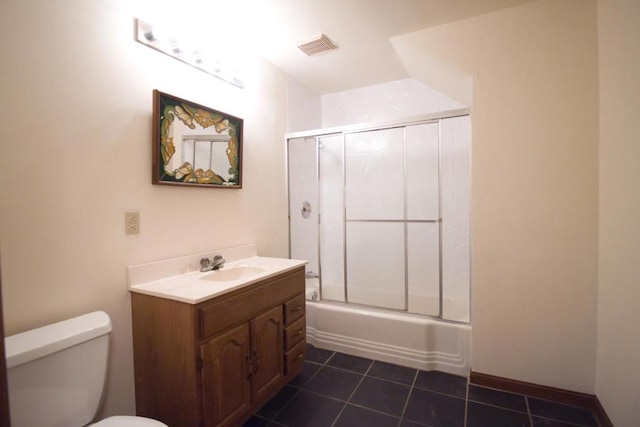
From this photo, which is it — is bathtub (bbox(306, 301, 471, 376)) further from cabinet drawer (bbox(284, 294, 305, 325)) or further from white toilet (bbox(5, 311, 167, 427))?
white toilet (bbox(5, 311, 167, 427))

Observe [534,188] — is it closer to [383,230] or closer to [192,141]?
[383,230]

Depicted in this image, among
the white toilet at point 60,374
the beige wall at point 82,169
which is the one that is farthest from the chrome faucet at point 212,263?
the white toilet at point 60,374

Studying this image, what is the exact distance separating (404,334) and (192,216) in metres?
1.69

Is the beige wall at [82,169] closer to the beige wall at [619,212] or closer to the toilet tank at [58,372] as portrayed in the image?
the toilet tank at [58,372]

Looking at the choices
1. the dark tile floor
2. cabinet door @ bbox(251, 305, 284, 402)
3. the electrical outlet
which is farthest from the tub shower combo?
the electrical outlet

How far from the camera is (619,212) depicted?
1.46 meters

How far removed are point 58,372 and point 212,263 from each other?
0.91 meters

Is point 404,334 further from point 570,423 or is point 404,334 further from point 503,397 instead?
point 570,423

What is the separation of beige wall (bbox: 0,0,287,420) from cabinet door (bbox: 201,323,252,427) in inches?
18.9

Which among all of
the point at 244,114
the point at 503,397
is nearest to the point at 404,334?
the point at 503,397

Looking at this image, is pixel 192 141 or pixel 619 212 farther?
pixel 192 141

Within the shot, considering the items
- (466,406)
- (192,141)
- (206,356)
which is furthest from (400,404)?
(192,141)

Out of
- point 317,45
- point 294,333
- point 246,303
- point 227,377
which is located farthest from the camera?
point 317,45

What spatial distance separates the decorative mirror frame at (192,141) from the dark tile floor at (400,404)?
1.44 metres
